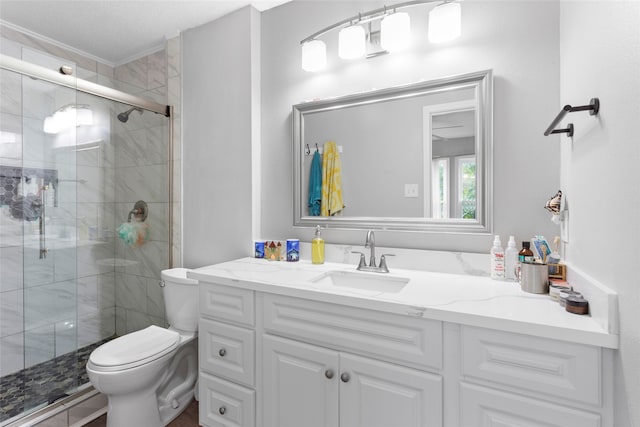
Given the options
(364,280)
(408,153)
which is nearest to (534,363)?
(364,280)

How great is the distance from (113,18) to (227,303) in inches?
83.5

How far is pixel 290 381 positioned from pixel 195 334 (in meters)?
0.86

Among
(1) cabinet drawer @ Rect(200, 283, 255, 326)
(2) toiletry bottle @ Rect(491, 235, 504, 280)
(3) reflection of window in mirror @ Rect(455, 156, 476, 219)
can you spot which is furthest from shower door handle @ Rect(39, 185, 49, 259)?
(2) toiletry bottle @ Rect(491, 235, 504, 280)

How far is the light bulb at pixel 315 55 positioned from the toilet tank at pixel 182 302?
144cm

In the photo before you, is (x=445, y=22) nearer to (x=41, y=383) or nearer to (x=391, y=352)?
(x=391, y=352)

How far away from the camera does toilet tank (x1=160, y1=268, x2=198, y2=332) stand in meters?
1.94

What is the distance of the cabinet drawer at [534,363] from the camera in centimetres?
86

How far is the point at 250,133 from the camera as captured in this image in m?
2.04

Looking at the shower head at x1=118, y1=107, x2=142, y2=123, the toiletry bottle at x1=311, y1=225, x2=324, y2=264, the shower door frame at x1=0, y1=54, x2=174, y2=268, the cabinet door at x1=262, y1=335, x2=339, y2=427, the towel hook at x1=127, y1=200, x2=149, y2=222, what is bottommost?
the cabinet door at x1=262, y1=335, x2=339, y2=427

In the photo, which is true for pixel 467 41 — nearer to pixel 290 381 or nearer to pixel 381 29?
pixel 381 29

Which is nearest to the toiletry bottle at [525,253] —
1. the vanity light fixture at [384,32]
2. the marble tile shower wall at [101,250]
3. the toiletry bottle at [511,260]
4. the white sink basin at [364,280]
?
the toiletry bottle at [511,260]

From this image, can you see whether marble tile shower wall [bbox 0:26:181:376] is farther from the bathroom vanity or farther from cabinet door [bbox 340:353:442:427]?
cabinet door [bbox 340:353:442:427]

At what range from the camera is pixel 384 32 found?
159 centimetres

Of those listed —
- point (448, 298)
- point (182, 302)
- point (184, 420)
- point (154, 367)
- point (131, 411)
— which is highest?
point (448, 298)
